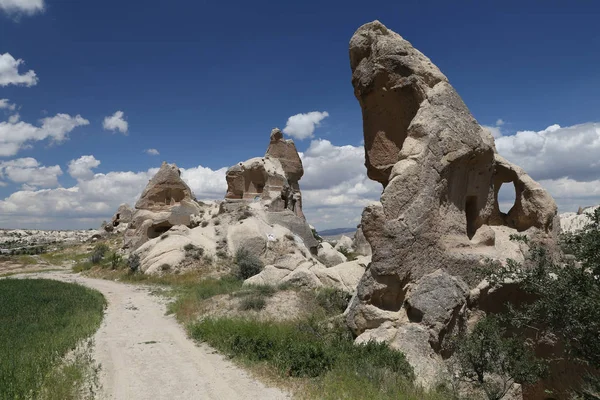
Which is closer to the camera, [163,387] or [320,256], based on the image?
[163,387]

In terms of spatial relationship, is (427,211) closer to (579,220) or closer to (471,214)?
(471,214)

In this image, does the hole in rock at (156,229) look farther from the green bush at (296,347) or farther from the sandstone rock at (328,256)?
the green bush at (296,347)

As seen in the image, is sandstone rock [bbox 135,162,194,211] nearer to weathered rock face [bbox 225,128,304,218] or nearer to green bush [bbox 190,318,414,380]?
weathered rock face [bbox 225,128,304,218]

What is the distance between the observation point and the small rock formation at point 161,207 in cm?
3112

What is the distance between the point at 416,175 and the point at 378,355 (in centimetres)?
414

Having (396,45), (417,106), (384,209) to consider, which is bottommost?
(384,209)

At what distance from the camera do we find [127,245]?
110 ft

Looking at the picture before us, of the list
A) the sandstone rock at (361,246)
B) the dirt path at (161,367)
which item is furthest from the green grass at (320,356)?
the sandstone rock at (361,246)

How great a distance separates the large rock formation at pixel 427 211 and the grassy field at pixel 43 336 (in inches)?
235

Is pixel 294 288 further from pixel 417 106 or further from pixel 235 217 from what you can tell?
pixel 235 217

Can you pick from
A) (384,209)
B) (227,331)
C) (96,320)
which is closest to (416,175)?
(384,209)

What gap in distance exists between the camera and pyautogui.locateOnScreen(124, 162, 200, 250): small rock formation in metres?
31.1

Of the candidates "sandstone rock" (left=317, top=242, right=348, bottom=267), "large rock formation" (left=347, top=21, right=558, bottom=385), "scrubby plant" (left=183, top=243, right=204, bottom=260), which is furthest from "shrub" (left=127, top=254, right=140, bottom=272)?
"large rock formation" (left=347, top=21, right=558, bottom=385)

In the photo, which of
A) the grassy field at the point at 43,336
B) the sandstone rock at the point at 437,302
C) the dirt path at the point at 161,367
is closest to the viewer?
the grassy field at the point at 43,336
